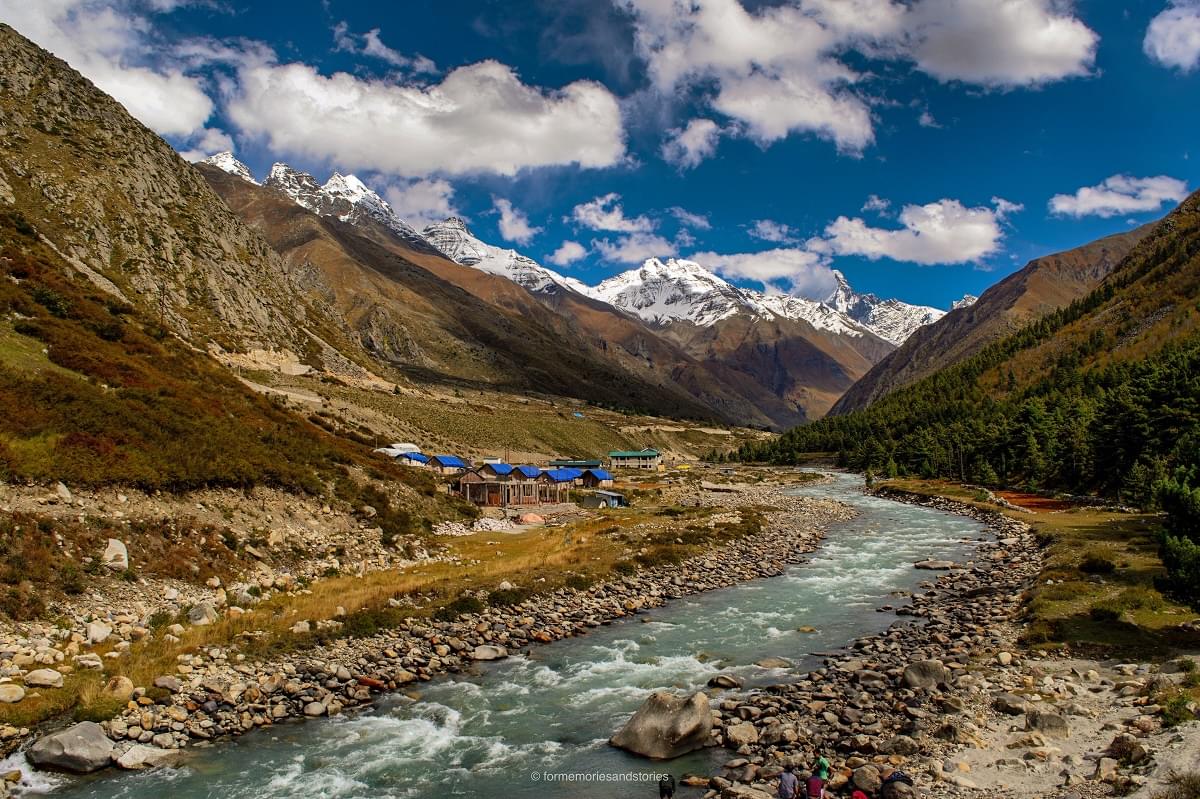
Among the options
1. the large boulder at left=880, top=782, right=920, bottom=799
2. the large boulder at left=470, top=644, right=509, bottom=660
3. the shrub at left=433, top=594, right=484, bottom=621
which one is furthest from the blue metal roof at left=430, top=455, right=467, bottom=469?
the large boulder at left=880, top=782, right=920, bottom=799

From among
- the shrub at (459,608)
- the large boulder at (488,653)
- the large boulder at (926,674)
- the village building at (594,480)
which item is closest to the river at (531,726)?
the large boulder at (488,653)

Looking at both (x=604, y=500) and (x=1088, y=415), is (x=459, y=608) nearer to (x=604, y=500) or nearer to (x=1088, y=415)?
(x=604, y=500)

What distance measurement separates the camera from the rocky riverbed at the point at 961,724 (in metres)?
15.6

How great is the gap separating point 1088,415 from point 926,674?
96.7 m

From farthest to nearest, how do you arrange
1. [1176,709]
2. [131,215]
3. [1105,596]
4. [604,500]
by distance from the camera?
[131,215], [604,500], [1105,596], [1176,709]

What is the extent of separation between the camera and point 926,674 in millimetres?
22938

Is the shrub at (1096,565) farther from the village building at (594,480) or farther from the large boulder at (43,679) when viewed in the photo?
the village building at (594,480)

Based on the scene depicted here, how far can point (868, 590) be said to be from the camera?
41250mm

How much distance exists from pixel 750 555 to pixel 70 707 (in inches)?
1754

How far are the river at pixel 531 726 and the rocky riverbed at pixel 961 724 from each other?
2001mm

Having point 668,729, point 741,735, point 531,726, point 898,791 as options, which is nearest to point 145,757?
point 531,726

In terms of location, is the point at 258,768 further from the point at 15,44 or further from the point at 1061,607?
the point at 15,44

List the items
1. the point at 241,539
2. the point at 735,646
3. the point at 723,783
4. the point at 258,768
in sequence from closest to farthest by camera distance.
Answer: the point at 723,783
the point at 258,768
the point at 735,646
the point at 241,539

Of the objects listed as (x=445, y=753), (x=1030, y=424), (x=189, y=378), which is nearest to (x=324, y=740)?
(x=445, y=753)
